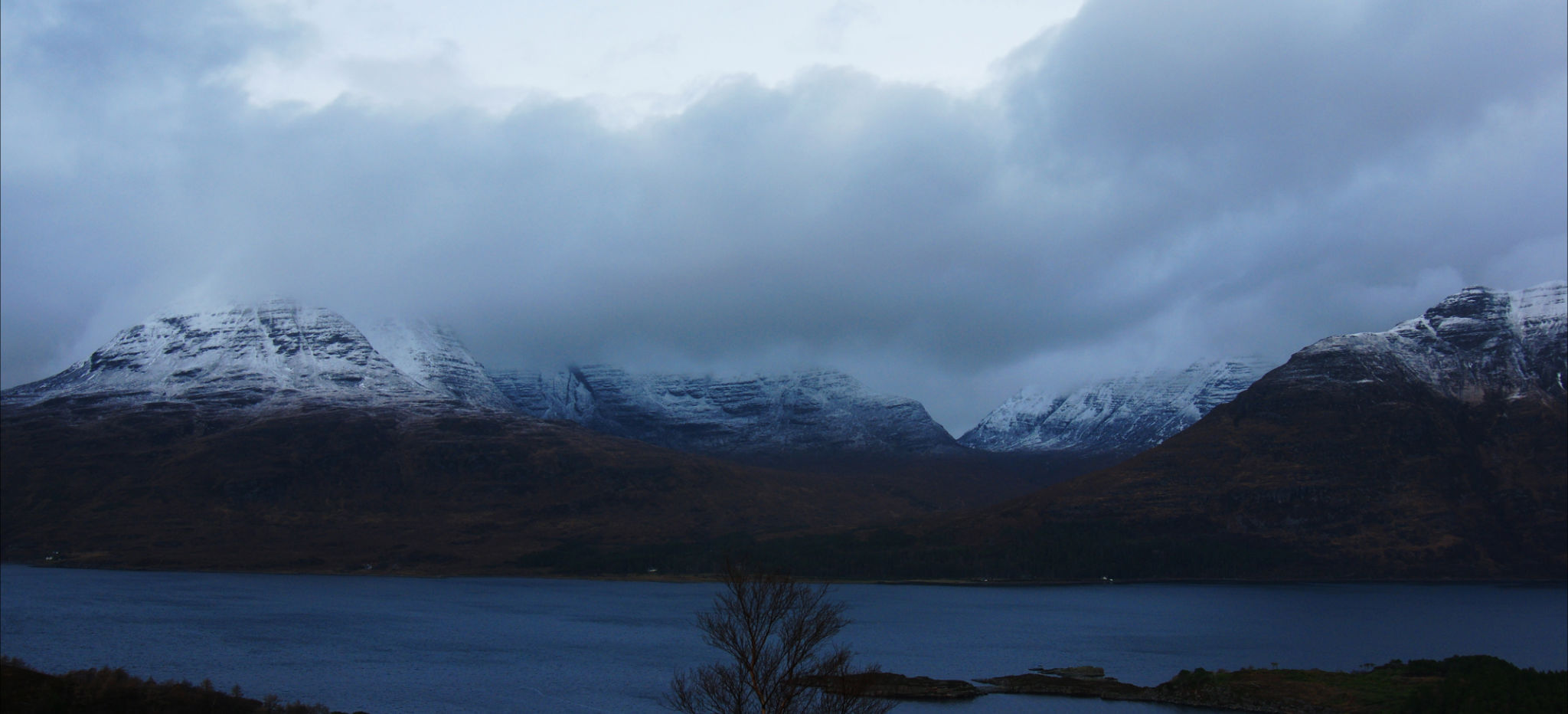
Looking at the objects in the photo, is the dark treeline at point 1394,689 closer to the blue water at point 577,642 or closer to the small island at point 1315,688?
the small island at point 1315,688

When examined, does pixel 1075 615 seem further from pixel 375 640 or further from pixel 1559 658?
pixel 375 640

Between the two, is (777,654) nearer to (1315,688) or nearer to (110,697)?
(110,697)

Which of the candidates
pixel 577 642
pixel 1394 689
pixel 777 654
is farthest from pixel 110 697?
pixel 1394 689

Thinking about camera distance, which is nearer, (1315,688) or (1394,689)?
(1394,689)

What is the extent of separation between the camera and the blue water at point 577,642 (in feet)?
320

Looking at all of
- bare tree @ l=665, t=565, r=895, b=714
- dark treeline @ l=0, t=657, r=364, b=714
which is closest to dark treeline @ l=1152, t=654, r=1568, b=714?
bare tree @ l=665, t=565, r=895, b=714

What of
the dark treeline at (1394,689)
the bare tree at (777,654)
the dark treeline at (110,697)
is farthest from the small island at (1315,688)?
the bare tree at (777,654)

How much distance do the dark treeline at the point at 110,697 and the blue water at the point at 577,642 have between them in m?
15.8

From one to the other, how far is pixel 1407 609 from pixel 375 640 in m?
173

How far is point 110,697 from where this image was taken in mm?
65625

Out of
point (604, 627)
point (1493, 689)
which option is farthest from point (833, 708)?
point (604, 627)

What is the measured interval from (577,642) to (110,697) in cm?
7375

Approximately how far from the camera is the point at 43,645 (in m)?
111

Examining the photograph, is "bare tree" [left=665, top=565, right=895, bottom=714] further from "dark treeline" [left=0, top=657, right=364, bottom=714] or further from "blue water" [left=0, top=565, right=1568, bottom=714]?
"blue water" [left=0, top=565, right=1568, bottom=714]
